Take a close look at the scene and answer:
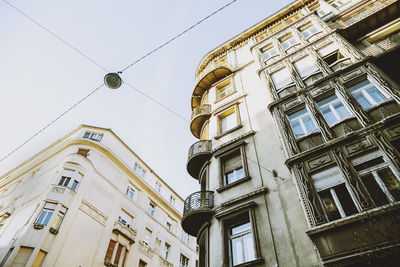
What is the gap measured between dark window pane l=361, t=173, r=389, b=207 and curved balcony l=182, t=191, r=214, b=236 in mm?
5885

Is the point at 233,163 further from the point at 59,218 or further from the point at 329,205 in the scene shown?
the point at 59,218

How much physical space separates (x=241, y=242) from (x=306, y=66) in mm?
9753

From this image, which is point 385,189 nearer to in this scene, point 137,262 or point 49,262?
point 49,262

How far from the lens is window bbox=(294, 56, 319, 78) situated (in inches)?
498

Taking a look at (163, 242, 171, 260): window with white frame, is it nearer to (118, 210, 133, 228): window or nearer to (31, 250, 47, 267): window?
(118, 210, 133, 228): window

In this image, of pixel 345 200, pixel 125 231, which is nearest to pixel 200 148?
pixel 345 200

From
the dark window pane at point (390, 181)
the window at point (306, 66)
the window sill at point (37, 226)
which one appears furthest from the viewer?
the window sill at point (37, 226)

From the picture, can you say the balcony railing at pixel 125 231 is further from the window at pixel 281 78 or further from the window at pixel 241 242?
the window at pixel 281 78

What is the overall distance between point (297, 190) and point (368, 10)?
1418cm

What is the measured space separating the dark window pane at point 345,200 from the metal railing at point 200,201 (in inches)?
205

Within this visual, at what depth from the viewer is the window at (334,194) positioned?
7.13 metres

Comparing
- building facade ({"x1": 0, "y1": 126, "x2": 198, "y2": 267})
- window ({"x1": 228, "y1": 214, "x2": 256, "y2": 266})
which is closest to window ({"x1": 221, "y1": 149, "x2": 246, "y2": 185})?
window ({"x1": 228, "y1": 214, "x2": 256, "y2": 266})

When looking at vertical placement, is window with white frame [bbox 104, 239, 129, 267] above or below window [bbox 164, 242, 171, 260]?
below

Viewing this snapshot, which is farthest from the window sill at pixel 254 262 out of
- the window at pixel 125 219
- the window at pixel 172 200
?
the window at pixel 172 200
